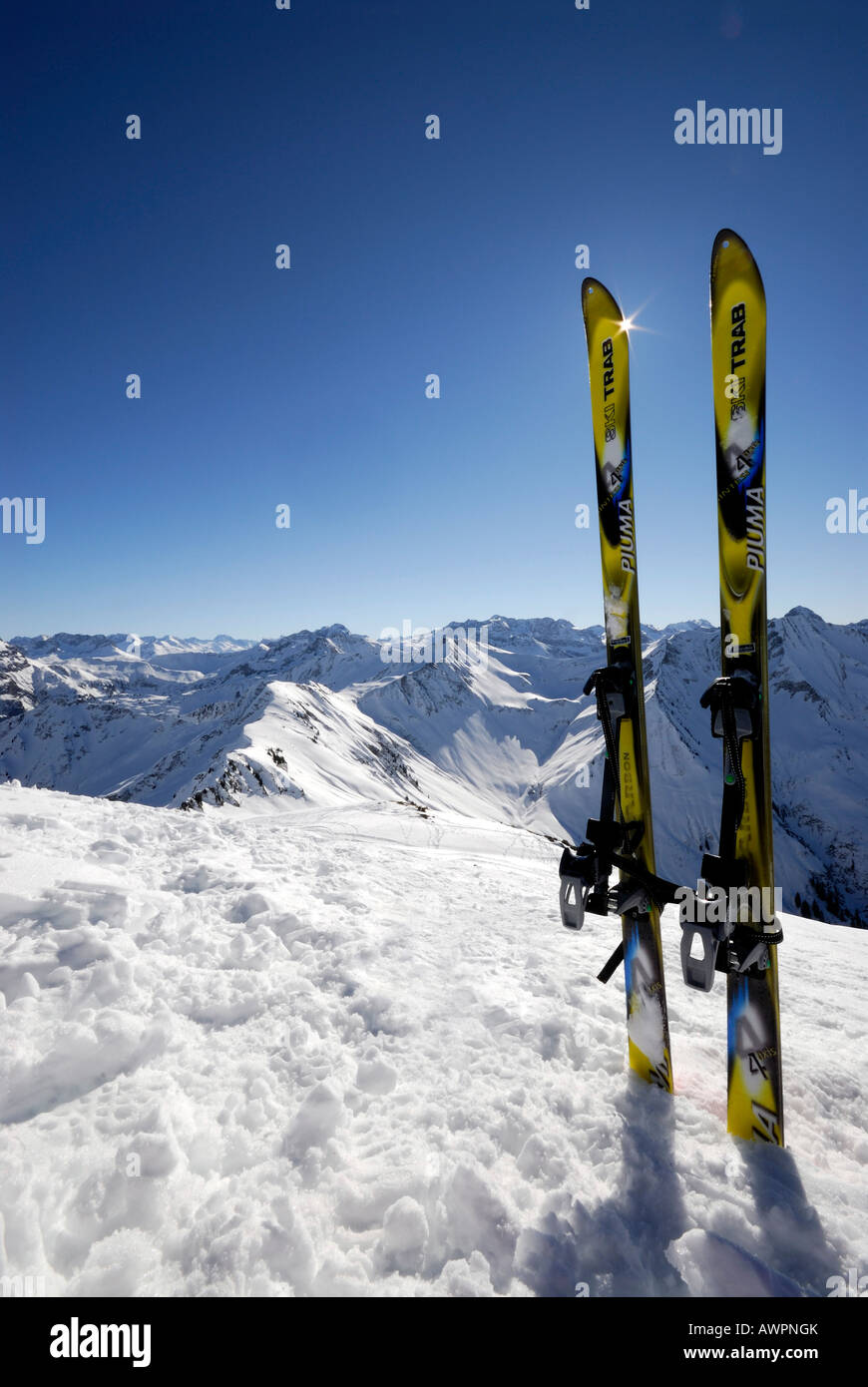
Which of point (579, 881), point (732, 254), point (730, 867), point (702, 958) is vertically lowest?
point (702, 958)

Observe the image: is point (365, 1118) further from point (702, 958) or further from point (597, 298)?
point (597, 298)

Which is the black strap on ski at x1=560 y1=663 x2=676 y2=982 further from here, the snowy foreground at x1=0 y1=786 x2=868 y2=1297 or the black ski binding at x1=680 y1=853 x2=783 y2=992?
the snowy foreground at x1=0 y1=786 x2=868 y2=1297

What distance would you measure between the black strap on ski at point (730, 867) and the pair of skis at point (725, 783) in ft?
0.04

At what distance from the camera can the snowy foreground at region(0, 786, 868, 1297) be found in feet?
10.9

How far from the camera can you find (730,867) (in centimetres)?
449

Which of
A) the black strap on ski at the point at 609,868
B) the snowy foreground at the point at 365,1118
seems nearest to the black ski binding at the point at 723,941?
the black strap on ski at the point at 609,868

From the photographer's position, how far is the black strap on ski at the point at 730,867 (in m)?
4.24

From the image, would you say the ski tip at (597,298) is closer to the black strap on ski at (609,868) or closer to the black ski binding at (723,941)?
the black strap on ski at (609,868)

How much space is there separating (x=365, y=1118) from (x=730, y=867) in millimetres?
3712

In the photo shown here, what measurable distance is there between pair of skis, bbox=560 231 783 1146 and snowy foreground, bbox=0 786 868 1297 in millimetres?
676

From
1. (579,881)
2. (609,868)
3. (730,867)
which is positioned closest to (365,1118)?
(579,881)

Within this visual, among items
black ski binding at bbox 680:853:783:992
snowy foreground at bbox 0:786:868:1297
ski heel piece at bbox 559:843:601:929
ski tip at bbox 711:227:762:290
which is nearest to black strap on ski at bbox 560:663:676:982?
ski heel piece at bbox 559:843:601:929
